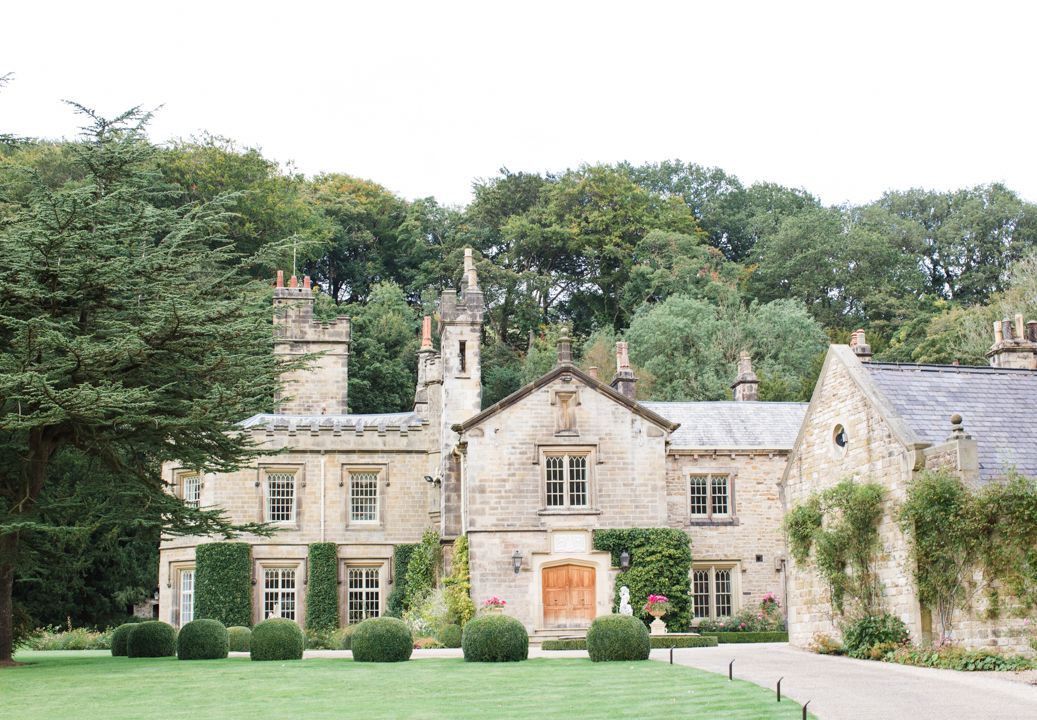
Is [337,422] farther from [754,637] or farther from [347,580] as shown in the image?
[754,637]

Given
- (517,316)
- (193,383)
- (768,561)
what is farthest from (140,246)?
(517,316)

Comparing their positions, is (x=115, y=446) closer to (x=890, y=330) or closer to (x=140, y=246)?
(x=140, y=246)

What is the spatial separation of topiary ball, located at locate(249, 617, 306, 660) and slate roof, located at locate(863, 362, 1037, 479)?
11.6 meters

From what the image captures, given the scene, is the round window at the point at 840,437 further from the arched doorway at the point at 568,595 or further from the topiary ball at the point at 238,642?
the topiary ball at the point at 238,642

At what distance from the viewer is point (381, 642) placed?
22.1 m

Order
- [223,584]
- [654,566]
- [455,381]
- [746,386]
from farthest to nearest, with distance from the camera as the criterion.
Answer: [746,386] < [223,584] < [455,381] < [654,566]

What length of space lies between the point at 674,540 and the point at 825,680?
46.7 ft

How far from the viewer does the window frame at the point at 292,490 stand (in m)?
36.0

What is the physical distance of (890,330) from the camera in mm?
56594

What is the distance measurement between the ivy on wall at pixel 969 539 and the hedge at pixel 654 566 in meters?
11.7

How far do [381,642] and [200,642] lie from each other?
4141 mm

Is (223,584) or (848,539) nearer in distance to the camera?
(848,539)

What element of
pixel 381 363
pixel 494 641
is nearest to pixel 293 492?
pixel 494 641

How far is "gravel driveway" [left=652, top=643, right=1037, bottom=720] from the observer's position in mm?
13688
